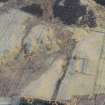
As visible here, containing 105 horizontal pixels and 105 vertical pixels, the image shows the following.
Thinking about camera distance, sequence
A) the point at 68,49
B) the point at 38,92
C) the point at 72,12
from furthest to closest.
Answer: the point at 72,12 → the point at 68,49 → the point at 38,92

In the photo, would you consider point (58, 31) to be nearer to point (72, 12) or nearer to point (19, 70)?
point (72, 12)

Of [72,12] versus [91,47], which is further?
[72,12]

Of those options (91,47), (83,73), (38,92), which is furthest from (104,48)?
(38,92)

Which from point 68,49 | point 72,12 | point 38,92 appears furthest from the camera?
point 72,12

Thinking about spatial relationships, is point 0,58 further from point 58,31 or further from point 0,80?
point 58,31

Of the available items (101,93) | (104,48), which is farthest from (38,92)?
(104,48)

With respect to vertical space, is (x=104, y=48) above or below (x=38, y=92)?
above

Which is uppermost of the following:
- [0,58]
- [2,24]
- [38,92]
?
[2,24]

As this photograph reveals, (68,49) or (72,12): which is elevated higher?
(72,12)

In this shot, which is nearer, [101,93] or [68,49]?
[101,93]
